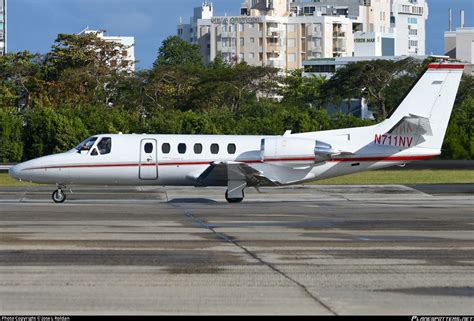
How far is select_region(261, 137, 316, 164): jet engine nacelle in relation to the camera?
3136cm

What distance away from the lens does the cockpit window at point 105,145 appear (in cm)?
3131

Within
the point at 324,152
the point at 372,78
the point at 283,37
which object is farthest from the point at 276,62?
the point at 324,152

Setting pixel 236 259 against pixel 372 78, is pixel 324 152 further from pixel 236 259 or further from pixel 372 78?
pixel 372 78

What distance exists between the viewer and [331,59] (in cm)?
15175

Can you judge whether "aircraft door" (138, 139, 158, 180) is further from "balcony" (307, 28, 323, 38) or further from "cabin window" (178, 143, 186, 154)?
"balcony" (307, 28, 323, 38)

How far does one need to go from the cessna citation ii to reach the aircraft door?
0.10ft

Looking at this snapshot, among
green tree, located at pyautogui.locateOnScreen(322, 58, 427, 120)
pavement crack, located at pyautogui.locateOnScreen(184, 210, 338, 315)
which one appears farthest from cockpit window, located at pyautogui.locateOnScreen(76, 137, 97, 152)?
green tree, located at pyautogui.locateOnScreen(322, 58, 427, 120)

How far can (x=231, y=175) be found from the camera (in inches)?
1232

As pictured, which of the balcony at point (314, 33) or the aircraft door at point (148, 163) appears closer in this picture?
the aircraft door at point (148, 163)

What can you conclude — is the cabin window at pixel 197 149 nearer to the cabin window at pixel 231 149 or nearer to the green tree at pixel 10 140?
the cabin window at pixel 231 149

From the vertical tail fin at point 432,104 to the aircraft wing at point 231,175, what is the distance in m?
4.01

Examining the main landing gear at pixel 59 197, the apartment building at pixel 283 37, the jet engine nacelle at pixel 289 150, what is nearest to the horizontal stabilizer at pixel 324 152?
the jet engine nacelle at pixel 289 150

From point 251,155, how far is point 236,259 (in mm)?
14887

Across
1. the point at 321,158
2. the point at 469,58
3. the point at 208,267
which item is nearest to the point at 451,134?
the point at 321,158
